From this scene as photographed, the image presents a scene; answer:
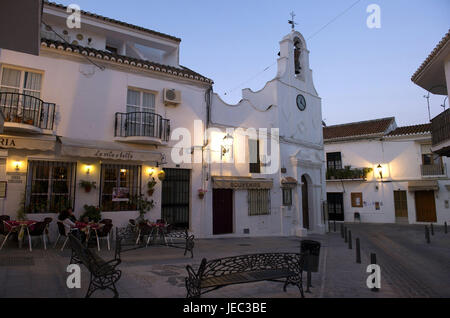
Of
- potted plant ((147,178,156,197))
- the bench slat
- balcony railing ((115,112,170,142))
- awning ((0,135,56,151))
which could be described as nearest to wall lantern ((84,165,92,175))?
awning ((0,135,56,151))

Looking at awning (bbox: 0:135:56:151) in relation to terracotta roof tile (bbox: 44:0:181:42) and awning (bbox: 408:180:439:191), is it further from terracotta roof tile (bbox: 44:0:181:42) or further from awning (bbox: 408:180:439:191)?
awning (bbox: 408:180:439:191)

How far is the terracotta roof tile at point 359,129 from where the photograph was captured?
89.5 ft

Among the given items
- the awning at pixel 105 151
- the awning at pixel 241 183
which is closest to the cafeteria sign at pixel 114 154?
the awning at pixel 105 151

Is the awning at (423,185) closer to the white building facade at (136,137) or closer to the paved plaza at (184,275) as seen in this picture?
the white building facade at (136,137)

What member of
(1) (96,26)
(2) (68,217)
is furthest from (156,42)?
(2) (68,217)

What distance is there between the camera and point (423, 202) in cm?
2447

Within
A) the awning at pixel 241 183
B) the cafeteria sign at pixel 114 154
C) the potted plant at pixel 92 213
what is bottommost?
the potted plant at pixel 92 213

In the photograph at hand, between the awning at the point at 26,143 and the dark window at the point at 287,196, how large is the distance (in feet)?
36.6

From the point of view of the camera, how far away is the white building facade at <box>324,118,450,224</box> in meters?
24.1

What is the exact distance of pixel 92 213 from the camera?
10.5 m
